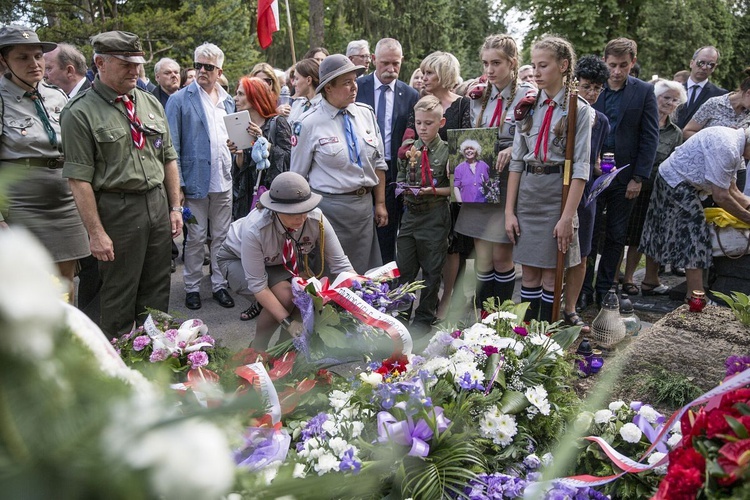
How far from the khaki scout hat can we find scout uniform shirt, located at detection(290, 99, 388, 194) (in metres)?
1.16

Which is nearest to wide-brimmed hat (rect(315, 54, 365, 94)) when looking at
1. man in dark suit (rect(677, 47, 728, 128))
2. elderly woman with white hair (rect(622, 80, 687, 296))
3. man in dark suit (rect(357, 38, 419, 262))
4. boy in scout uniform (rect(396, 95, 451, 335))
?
boy in scout uniform (rect(396, 95, 451, 335))

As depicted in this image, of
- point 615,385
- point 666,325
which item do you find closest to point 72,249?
point 615,385

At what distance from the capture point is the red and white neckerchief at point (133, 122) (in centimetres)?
359

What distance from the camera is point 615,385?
2.86 meters

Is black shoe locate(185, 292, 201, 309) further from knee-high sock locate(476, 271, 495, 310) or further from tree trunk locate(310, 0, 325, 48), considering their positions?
tree trunk locate(310, 0, 325, 48)

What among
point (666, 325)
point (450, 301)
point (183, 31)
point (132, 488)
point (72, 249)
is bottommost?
point (450, 301)

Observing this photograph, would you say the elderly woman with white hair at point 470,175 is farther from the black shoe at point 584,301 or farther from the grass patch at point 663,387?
the grass patch at point 663,387

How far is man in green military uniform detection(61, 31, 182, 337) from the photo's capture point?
3.43 meters

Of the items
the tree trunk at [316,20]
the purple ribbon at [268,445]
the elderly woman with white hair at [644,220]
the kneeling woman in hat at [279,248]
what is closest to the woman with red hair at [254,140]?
the kneeling woman in hat at [279,248]

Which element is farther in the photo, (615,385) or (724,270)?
(724,270)

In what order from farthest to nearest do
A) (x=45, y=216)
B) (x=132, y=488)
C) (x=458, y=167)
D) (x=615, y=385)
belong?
(x=458, y=167), (x=45, y=216), (x=615, y=385), (x=132, y=488)

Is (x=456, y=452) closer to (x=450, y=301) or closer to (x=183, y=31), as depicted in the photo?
(x=450, y=301)

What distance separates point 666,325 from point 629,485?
5.62 feet

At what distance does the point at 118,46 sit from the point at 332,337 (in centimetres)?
201
